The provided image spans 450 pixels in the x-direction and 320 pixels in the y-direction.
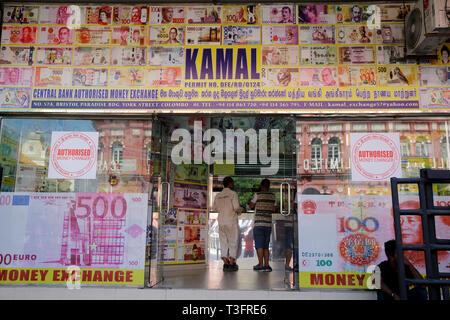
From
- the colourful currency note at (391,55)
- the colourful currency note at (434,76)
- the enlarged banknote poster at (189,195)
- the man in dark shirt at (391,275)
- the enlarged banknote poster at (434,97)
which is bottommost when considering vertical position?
the man in dark shirt at (391,275)

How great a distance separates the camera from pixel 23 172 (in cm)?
Answer: 480

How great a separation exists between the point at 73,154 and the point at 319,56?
3.27 meters

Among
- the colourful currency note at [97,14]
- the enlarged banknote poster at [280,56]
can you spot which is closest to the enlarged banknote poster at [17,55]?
the colourful currency note at [97,14]

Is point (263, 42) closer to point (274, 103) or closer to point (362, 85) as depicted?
point (274, 103)

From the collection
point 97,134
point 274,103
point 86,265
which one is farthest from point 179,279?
point 274,103

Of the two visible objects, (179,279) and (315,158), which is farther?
(179,279)

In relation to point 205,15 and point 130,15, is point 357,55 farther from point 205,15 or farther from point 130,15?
point 130,15

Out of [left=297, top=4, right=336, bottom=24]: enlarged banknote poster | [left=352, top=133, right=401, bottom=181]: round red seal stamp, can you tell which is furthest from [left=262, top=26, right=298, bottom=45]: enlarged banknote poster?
[left=352, top=133, right=401, bottom=181]: round red seal stamp

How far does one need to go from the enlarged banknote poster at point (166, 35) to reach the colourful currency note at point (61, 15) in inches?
38.5

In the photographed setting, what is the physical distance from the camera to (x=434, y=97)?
4719 millimetres

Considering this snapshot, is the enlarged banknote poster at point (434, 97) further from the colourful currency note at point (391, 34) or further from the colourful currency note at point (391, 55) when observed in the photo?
the colourful currency note at point (391, 34)

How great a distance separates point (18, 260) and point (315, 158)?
372 cm

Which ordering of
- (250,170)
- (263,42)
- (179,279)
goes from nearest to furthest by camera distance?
(263,42)
(179,279)
(250,170)

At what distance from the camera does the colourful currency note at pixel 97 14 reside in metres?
5.08
